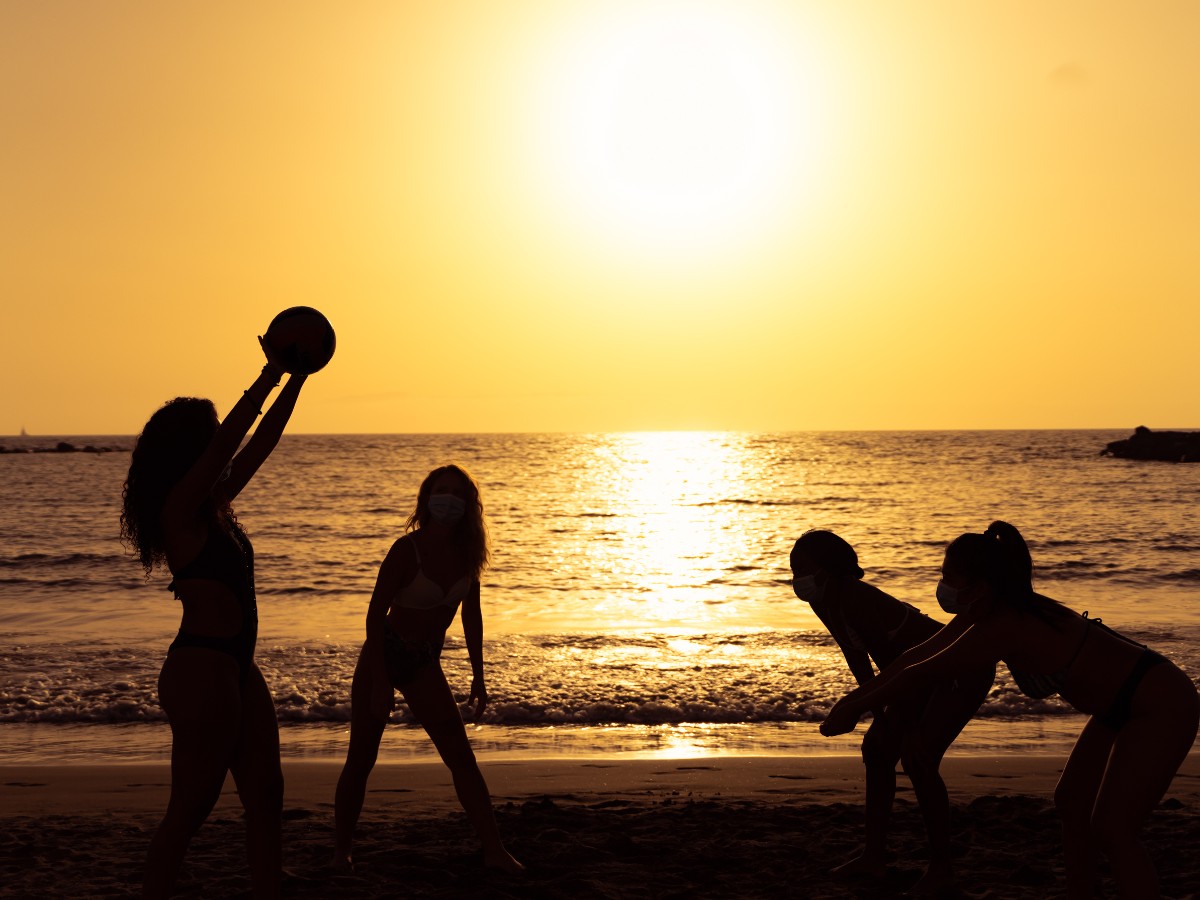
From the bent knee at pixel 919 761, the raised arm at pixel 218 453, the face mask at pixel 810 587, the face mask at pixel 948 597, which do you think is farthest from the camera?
the face mask at pixel 810 587

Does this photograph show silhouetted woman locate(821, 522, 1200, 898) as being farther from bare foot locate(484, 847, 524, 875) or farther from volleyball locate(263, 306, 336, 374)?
bare foot locate(484, 847, 524, 875)

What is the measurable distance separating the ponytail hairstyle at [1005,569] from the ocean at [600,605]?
3.93 meters

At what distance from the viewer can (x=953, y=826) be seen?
723 centimetres

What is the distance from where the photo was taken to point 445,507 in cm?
584

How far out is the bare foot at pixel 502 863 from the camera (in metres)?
6.20

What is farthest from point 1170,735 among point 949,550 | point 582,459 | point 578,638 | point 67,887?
point 582,459

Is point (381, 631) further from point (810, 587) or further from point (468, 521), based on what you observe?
point (810, 587)

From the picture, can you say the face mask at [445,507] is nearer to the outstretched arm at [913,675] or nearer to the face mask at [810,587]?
the face mask at [810,587]

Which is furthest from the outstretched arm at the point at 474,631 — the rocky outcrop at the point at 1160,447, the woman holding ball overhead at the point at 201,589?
the rocky outcrop at the point at 1160,447

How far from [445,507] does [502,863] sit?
201 cm

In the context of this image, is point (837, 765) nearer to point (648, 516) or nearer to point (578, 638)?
point (578, 638)

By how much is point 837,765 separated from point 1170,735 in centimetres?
A: 527

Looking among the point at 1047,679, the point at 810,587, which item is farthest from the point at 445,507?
the point at 1047,679

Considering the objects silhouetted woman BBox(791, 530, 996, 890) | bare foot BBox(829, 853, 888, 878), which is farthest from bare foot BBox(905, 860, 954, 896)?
bare foot BBox(829, 853, 888, 878)
